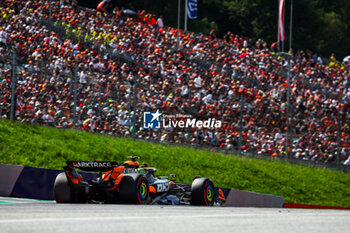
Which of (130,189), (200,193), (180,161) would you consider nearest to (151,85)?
(180,161)

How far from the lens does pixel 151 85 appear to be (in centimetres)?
1803

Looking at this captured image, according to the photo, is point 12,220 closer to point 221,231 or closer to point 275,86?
point 221,231

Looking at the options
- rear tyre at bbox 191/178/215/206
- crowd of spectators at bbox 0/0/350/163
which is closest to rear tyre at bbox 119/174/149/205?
rear tyre at bbox 191/178/215/206

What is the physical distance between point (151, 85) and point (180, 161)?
2.49 m

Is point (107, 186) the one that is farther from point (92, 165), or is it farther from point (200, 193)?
point (200, 193)

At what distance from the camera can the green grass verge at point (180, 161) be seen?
14.8 metres

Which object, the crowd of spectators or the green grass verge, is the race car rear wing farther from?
the crowd of spectators

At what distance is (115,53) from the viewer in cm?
2455

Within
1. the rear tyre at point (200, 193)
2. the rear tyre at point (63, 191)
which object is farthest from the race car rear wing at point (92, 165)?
the rear tyre at point (200, 193)

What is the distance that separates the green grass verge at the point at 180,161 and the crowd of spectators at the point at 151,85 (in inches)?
18.3

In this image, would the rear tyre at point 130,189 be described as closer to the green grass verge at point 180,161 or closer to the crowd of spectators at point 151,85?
the green grass verge at point 180,161

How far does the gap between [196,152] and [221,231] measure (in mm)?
13018

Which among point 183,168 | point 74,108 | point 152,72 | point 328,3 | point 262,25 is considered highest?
point 328,3

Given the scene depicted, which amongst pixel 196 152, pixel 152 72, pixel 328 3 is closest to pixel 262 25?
pixel 328 3
